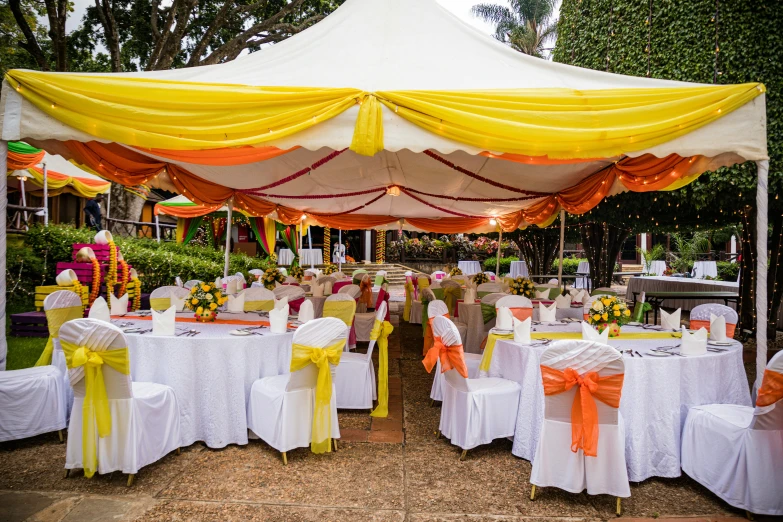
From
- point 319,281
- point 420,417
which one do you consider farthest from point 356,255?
point 420,417

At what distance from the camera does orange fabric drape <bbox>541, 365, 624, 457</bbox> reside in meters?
2.72

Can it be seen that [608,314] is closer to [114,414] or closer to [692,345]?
[692,345]

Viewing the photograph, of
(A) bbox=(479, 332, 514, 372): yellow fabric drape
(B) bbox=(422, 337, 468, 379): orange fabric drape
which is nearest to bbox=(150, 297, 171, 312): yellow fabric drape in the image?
(B) bbox=(422, 337, 468, 379): orange fabric drape

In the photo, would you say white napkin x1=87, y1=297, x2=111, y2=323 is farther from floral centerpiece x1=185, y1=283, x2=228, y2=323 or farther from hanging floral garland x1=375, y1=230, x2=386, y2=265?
hanging floral garland x1=375, y1=230, x2=386, y2=265

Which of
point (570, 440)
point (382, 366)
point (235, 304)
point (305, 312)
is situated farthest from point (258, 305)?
point (570, 440)

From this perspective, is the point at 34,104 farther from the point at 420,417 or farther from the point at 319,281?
the point at 319,281

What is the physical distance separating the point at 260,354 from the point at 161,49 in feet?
Answer: 33.6

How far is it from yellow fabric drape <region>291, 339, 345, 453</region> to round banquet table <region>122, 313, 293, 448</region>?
1.91 ft

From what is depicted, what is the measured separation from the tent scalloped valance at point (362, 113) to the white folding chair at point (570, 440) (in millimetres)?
1629

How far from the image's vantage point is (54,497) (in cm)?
284

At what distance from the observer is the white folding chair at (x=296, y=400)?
3381mm

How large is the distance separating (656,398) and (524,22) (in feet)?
100

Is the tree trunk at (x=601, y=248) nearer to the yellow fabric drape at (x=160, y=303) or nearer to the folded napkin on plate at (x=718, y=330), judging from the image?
the folded napkin on plate at (x=718, y=330)

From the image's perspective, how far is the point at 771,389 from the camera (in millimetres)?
2619
